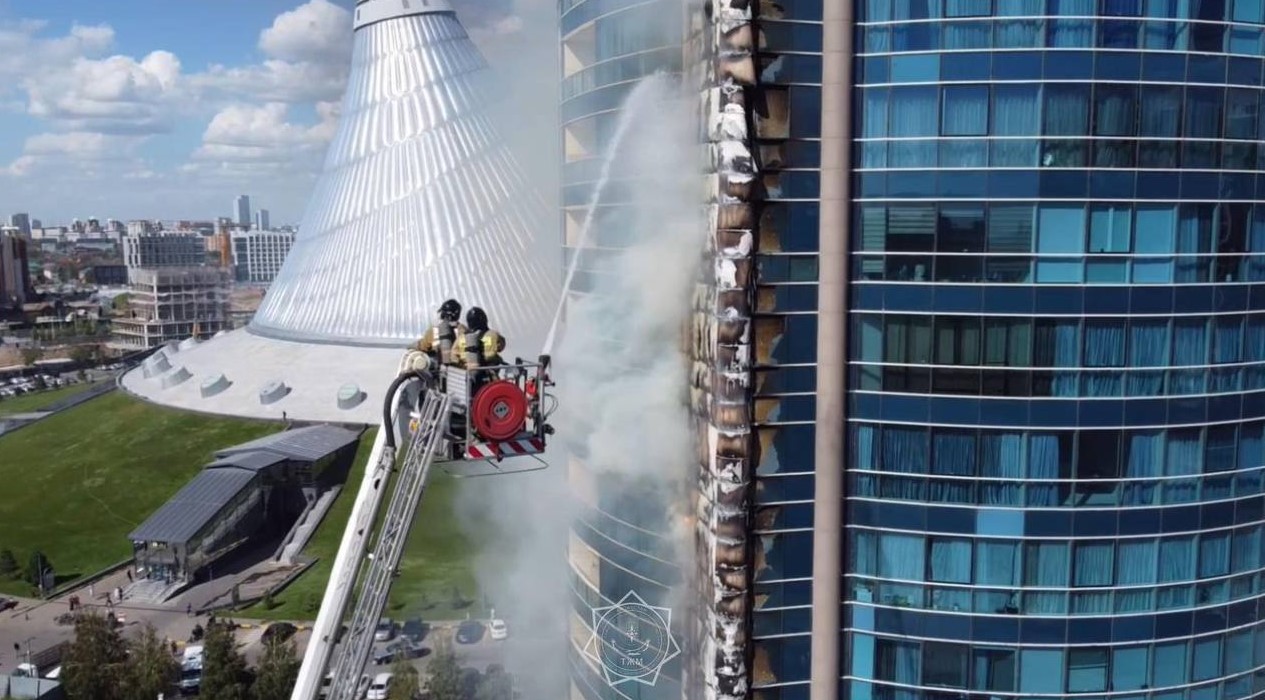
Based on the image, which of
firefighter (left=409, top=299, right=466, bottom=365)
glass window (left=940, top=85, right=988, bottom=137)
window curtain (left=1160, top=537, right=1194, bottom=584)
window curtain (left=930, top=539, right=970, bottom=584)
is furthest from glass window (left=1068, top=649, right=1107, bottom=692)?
firefighter (left=409, top=299, right=466, bottom=365)

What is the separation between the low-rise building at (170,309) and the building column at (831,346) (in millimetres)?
107944

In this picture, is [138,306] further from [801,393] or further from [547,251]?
[801,393]

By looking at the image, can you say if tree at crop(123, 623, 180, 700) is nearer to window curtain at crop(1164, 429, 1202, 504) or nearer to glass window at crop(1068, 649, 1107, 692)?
glass window at crop(1068, 649, 1107, 692)

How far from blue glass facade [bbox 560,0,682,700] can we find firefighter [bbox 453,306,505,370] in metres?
6.23

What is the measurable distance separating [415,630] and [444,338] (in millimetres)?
26444

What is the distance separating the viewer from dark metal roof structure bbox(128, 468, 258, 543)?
41.5 meters

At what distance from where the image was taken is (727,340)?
1462 centimetres

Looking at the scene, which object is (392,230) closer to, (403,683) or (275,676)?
(275,676)

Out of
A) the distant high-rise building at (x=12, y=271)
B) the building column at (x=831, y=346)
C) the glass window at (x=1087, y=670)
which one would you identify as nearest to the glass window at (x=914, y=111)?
the building column at (x=831, y=346)

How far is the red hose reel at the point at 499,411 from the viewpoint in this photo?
424 inches

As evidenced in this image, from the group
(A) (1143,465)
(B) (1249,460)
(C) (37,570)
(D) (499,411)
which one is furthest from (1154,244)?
(C) (37,570)

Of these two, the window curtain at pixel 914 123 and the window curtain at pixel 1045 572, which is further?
the window curtain at pixel 1045 572

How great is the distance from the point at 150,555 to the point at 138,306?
83914mm

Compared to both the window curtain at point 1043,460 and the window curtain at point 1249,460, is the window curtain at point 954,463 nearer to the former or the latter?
the window curtain at point 1043,460
